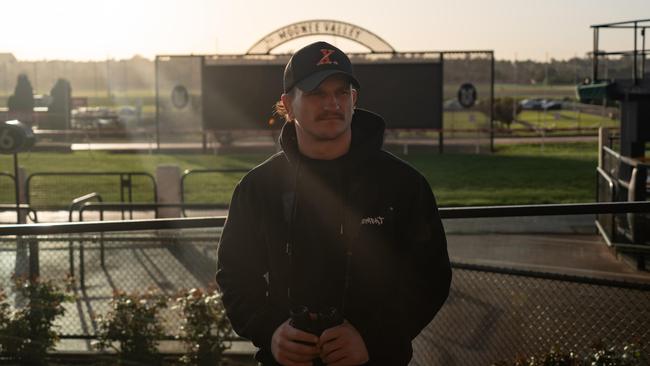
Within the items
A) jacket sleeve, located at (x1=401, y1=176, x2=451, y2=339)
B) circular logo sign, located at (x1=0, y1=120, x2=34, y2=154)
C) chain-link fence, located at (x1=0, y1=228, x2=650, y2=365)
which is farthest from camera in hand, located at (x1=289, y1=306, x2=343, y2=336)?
circular logo sign, located at (x1=0, y1=120, x2=34, y2=154)

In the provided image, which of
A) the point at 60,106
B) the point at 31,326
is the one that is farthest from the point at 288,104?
the point at 60,106

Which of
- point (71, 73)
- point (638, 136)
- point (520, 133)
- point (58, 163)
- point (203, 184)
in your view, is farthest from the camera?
point (71, 73)

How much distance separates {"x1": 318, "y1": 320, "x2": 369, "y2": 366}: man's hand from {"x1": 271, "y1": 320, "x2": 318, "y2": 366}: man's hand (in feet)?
0.11

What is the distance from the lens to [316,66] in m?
3.54

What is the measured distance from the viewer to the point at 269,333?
3592 mm

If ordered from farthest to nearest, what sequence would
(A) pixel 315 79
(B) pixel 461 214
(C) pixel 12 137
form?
(C) pixel 12 137 < (B) pixel 461 214 < (A) pixel 315 79

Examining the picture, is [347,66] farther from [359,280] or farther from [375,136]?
[359,280]

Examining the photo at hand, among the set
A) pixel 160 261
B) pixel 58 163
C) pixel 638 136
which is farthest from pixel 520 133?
pixel 160 261

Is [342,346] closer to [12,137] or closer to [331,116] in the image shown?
[331,116]

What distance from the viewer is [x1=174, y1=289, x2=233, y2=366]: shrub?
7.70 metres

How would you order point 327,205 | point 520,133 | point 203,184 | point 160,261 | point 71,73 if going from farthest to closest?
point 71,73 < point 520,133 < point 203,184 < point 160,261 < point 327,205

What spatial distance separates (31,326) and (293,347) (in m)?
4.86

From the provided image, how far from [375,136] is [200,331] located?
448 cm

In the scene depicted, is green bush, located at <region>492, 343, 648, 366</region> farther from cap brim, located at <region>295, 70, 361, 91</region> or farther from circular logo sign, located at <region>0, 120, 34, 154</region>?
circular logo sign, located at <region>0, 120, 34, 154</region>
